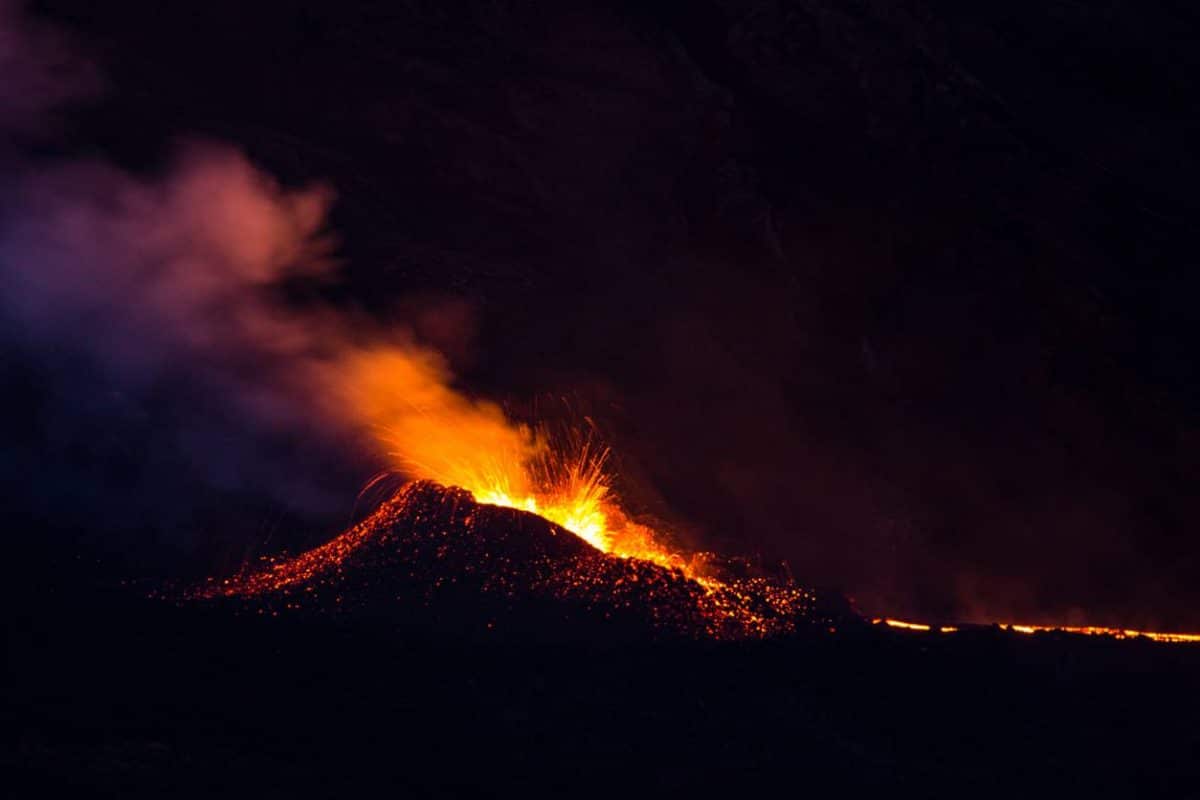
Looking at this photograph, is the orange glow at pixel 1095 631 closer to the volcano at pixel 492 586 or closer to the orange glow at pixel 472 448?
the volcano at pixel 492 586

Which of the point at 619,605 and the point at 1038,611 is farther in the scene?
the point at 1038,611

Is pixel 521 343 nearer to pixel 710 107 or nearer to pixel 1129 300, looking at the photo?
pixel 710 107

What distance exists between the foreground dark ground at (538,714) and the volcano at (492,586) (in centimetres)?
19

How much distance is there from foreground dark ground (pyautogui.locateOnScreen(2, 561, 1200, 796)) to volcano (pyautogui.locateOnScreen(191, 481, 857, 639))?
192 millimetres

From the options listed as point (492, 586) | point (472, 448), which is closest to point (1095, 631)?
point (492, 586)

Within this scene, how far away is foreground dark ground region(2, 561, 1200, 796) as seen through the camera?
4.84 m

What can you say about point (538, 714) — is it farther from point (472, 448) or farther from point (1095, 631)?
point (1095, 631)

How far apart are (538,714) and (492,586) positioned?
118 cm

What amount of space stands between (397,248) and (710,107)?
2928 millimetres

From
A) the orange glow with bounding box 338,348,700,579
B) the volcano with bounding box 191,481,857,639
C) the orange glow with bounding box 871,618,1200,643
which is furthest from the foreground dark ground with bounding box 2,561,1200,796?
the orange glow with bounding box 338,348,700,579

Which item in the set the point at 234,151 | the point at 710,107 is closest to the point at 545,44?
the point at 710,107

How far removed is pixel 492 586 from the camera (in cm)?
663

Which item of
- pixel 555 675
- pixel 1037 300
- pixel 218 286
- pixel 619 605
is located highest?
pixel 1037 300

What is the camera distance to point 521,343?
9.77 metres
